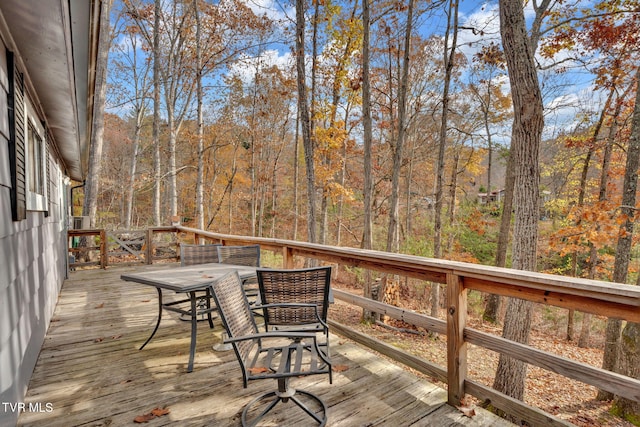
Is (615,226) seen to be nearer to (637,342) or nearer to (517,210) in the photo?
(637,342)

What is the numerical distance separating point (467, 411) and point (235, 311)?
1.59 m

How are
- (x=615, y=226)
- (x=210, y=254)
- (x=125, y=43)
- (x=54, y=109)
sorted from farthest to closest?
(x=125, y=43) < (x=615, y=226) < (x=210, y=254) < (x=54, y=109)

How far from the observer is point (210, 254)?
4.06 m

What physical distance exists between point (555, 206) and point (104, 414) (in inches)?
531

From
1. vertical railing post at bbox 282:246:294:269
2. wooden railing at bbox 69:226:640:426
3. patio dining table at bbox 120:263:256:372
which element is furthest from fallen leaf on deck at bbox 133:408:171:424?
vertical railing post at bbox 282:246:294:269

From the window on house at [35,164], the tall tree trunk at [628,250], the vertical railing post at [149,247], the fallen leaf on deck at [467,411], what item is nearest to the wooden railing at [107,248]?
the vertical railing post at [149,247]

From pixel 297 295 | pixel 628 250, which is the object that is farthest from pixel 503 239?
pixel 297 295

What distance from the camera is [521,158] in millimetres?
3678

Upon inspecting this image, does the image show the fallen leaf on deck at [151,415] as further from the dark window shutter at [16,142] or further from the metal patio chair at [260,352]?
the dark window shutter at [16,142]

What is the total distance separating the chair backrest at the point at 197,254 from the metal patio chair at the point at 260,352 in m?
1.99

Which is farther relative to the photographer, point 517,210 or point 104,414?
point 517,210

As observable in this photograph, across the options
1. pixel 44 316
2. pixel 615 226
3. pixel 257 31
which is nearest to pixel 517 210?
pixel 615 226

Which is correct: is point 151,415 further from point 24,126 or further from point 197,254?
point 24,126

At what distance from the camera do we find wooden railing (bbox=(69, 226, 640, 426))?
1.50 metres
